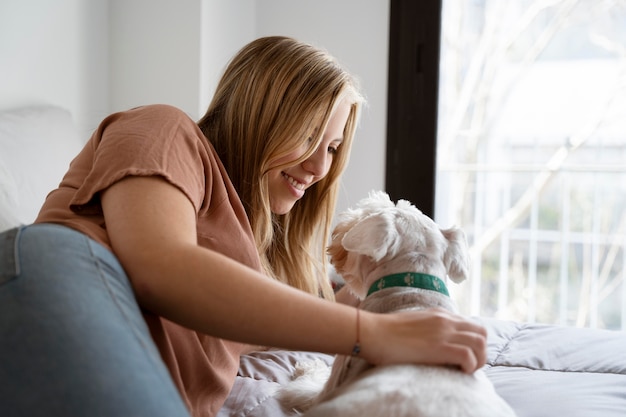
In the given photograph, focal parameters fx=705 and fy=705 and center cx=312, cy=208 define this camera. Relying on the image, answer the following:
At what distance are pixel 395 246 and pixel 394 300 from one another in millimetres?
110

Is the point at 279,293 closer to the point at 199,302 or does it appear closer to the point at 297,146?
the point at 199,302

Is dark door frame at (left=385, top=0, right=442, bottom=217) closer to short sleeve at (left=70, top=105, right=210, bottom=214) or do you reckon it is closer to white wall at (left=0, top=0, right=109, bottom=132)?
white wall at (left=0, top=0, right=109, bottom=132)

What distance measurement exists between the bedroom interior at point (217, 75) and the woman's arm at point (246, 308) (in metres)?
0.50

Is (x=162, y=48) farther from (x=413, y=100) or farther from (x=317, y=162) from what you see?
(x=317, y=162)

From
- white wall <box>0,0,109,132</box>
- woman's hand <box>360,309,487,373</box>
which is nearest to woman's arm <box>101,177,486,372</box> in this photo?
woman's hand <box>360,309,487,373</box>

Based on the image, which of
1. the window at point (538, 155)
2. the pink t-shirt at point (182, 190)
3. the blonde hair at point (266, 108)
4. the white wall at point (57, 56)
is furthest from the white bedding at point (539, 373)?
the window at point (538, 155)

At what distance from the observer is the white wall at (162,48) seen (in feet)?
7.89

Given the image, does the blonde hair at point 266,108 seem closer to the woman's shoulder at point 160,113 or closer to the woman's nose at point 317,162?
the woman's nose at point 317,162

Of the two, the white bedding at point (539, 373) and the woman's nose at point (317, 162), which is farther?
the woman's nose at point (317, 162)

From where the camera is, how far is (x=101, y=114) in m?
2.86

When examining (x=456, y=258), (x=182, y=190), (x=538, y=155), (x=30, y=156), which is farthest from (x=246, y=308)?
(x=538, y=155)

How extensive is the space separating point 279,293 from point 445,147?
3.39 m

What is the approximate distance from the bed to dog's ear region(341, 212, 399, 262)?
397mm

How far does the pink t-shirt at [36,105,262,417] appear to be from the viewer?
1067mm
